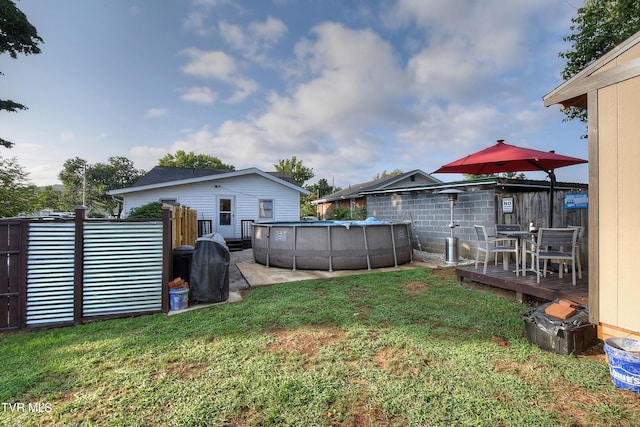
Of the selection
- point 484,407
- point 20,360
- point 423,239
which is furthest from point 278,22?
point 484,407

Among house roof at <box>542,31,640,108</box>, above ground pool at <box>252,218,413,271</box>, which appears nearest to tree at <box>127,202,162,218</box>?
above ground pool at <box>252,218,413,271</box>

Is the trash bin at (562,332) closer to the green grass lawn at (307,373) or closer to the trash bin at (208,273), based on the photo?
the green grass lawn at (307,373)

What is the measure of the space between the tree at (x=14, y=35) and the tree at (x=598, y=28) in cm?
1707

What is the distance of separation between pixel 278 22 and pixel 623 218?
924 cm

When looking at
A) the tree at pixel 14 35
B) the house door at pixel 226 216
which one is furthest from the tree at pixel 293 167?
the tree at pixel 14 35

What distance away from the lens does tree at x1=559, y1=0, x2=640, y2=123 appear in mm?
8922

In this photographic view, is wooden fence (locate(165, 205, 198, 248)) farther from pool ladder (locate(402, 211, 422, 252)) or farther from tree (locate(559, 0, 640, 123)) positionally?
tree (locate(559, 0, 640, 123))

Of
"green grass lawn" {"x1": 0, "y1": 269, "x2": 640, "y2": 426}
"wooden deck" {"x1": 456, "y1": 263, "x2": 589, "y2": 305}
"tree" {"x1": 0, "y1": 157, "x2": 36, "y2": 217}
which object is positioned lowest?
"green grass lawn" {"x1": 0, "y1": 269, "x2": 640, "y2": 426}

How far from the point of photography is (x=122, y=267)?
3.79 metres

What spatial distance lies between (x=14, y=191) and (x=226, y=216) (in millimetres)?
6986

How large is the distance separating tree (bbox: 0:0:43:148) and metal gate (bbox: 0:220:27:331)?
867cm

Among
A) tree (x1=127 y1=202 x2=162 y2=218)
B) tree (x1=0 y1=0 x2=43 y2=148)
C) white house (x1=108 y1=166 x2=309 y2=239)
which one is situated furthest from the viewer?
white house (x1=108 y1=166 x2=309 y2=239)

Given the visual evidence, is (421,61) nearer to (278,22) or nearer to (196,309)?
(278,22)

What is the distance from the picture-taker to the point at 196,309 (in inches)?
161
